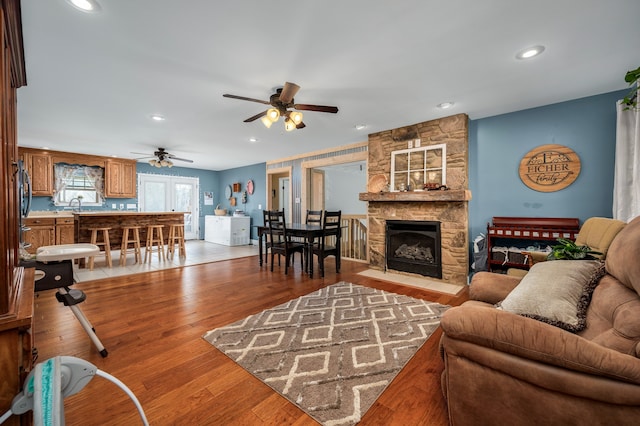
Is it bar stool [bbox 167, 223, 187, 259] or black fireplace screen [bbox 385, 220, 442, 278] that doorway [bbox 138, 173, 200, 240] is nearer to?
bar stool [bbox 167, 223, 187, 259]

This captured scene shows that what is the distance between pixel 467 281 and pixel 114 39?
4.72m

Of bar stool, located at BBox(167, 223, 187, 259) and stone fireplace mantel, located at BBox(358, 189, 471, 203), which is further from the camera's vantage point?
bar stool, located at BBox(167, 223, 187, 259)

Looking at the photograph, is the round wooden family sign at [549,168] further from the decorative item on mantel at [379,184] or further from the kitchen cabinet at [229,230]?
the kitchen cabinet at [229,230]

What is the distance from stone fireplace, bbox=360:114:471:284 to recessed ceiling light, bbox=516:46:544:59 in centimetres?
139

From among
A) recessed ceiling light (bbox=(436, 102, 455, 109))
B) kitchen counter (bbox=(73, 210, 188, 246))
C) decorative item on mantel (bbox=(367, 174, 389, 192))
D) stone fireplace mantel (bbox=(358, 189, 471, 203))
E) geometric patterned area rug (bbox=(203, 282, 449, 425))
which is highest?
recessed ceiling light (bbox=(436, 102, 455, 109))

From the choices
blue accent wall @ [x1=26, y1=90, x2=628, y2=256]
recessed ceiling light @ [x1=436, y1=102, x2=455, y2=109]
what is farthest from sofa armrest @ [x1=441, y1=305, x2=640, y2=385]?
→ blue accent wall @ [x1=26, y1=90, x2=628, y2=256]

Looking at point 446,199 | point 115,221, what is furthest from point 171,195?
point 446,199

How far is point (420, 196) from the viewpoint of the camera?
384 centimetres

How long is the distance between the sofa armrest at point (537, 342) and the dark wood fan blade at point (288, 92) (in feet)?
7.21

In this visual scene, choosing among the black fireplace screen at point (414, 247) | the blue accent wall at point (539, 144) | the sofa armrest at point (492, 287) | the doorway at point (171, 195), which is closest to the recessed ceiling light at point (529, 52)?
the blue accent wall at point (539, 144)

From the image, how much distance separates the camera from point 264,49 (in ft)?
7.16

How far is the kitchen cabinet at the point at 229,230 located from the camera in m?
7.50

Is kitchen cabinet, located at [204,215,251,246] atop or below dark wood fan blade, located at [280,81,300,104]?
below

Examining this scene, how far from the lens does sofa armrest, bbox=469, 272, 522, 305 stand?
1799 millimetres
